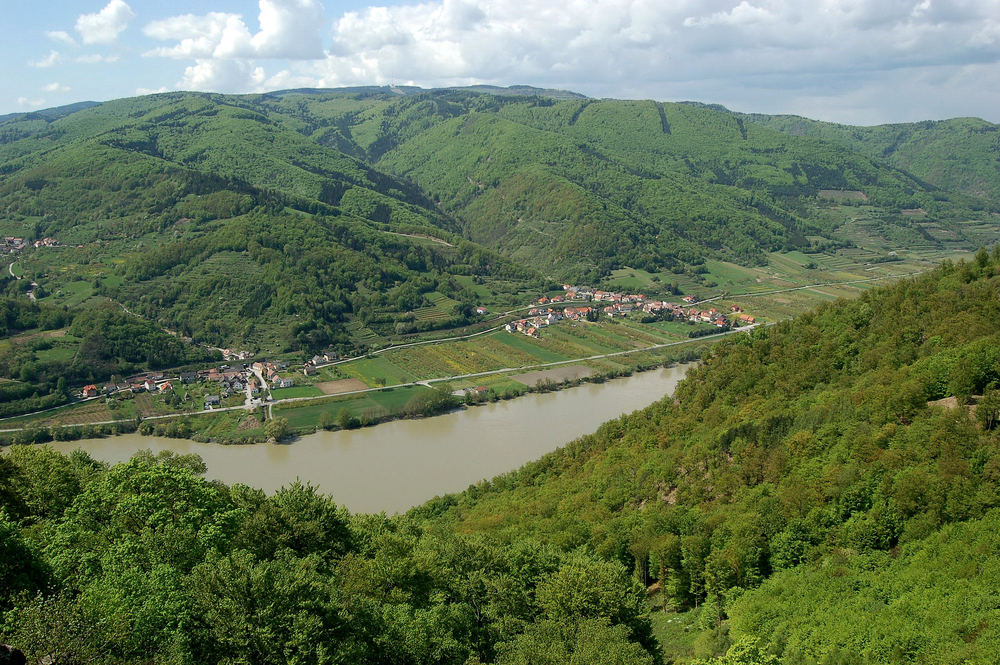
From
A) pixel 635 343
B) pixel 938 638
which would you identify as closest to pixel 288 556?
pixel 938 638

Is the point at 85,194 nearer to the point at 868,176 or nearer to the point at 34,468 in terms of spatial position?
the point at 34,468

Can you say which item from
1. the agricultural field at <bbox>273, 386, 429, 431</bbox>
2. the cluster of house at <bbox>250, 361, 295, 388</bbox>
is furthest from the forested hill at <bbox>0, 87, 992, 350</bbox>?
the agricultural field at <bbox>273, 386, 429, 431</bbox>

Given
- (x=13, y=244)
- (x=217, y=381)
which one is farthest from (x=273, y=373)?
(x=13, y=244)

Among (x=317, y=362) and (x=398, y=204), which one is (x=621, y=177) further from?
(x=317, y=362)

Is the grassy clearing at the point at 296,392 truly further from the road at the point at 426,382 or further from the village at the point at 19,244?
the village at the point at 19,244

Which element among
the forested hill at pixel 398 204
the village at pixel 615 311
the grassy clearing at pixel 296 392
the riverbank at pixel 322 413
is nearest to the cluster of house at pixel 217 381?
the grassy clearing at pixel 296 392

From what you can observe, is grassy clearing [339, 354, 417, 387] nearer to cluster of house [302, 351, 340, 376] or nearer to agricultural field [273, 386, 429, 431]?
cluster of house [302, 351, 340, 376]
